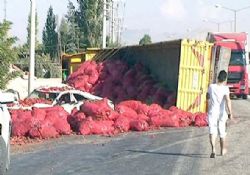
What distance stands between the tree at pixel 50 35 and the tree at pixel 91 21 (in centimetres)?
1504

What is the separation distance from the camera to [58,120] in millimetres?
17297

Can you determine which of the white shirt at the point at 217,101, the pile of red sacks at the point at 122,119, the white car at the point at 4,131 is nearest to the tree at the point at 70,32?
the pile of red sacks at the point at 122,119

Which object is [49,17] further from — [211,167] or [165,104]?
[211,167]

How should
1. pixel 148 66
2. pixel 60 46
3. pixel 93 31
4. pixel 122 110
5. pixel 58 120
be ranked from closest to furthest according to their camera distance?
pixel 58 120, pixel 122 110, pixel 148 66, pixel 93 31, pixel 60 46

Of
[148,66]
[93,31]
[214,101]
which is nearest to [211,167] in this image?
[214,101]

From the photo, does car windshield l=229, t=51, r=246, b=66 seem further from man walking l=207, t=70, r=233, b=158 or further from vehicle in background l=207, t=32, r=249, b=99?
man walking l=207, t=70, r=233, b=158

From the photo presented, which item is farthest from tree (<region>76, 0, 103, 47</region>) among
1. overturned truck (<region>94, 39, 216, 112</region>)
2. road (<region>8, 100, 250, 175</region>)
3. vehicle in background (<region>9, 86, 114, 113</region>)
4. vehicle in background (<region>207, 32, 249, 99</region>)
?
road (<region>8, 100, 250, 175</region>)

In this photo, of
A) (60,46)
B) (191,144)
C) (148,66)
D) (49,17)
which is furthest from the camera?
(49,17)

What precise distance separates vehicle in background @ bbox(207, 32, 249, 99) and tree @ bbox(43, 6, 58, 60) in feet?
230

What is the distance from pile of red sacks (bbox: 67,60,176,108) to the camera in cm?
2533

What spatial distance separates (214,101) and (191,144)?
2.29m

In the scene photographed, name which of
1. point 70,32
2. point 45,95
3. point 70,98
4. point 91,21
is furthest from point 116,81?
point 70,32

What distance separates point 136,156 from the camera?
12711mm

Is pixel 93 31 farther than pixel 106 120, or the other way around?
pixel 93 31
